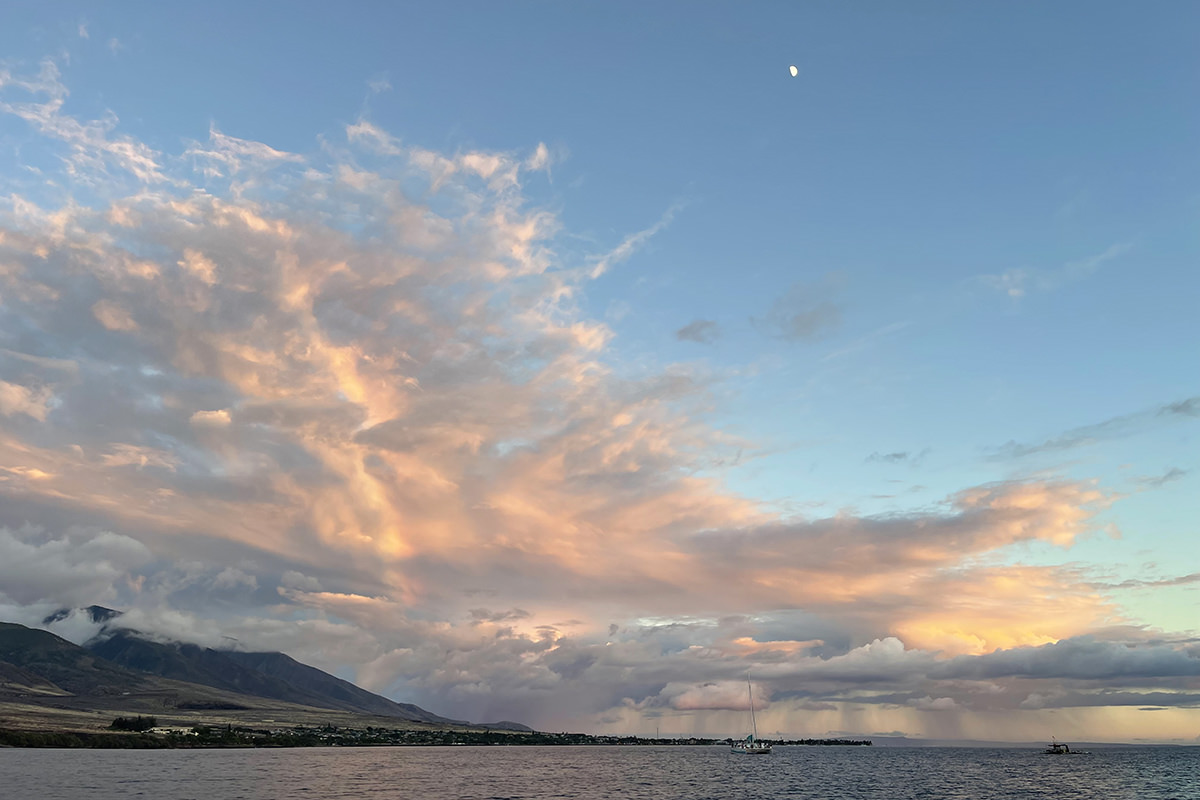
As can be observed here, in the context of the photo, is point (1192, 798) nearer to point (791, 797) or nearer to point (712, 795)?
point (791, 797)

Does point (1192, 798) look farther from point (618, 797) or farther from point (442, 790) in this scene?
point (442, 790)

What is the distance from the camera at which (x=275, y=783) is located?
19900 centimetres

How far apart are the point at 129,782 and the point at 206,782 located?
17.3 meters

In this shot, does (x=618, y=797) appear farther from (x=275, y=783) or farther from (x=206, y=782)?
(x=206, y=782)

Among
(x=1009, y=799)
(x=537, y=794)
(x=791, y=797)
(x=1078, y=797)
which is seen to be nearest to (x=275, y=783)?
(x=537, y=794)

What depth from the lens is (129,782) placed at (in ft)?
620

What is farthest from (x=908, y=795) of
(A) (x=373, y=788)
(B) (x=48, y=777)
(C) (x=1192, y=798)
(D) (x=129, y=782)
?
(B) (x=48, y=777)

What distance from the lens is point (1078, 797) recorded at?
641ft

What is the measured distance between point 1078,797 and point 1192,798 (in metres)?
28.1

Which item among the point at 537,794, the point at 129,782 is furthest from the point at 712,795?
the point at 129,782

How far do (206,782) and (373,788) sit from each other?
42.7 meters

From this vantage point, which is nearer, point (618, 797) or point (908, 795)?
point (618, 797)

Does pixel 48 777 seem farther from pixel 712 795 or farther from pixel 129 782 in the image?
pixel 712 795

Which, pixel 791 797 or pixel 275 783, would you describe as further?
pixel 275 783
